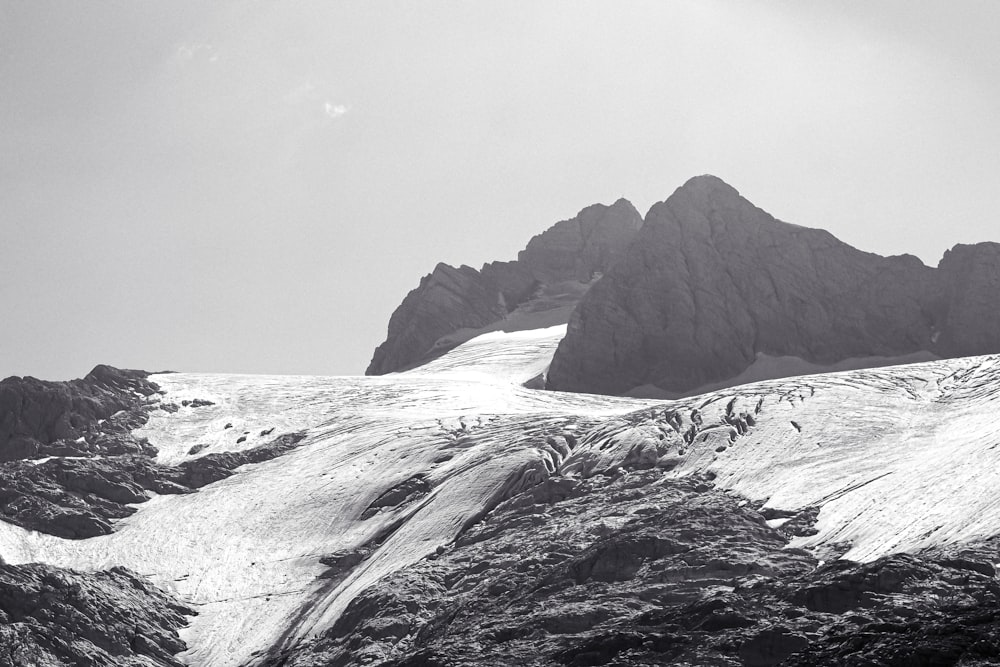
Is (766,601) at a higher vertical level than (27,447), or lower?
lower

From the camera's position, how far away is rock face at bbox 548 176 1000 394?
138 metres

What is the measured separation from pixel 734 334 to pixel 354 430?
50.0 meters

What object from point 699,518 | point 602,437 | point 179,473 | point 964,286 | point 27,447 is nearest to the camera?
point 699,518

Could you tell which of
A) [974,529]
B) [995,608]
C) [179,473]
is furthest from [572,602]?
[179,473]

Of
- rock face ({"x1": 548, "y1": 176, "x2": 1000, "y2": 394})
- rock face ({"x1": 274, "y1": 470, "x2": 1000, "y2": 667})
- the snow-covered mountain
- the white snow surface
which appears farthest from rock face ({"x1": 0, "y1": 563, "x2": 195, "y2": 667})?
rock face ({"x1": 548, "y1": 176, "x2": 1000, "y2": 394})

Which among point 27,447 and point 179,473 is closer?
point 179,473

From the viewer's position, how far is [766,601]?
2274 inches

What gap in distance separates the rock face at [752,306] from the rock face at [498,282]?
27212mm

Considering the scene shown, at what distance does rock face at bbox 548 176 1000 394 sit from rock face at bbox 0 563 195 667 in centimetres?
6778

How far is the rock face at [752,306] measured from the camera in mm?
138375

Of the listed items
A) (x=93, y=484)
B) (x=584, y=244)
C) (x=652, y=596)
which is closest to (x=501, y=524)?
(x=652, y=596)

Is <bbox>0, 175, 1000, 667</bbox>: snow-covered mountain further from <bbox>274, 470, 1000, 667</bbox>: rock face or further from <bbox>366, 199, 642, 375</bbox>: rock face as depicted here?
<bbox>366, 199, 642, 375</bbox>: rock face

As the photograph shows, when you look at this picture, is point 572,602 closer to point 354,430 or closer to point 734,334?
point 354,430

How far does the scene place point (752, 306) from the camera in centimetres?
14275
